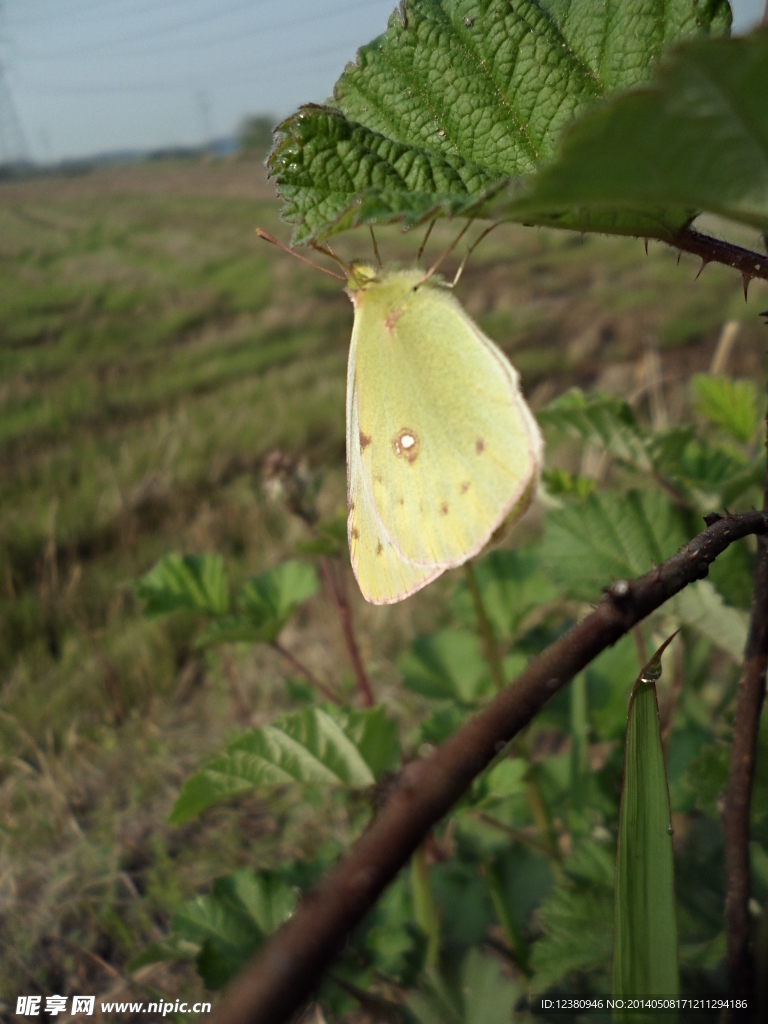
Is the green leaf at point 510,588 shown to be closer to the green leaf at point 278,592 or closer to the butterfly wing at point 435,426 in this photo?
the green leaf at point 278,592

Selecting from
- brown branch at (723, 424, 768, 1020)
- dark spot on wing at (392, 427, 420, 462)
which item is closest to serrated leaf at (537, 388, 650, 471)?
dark spot on wing at (392, 427, 420, 462)

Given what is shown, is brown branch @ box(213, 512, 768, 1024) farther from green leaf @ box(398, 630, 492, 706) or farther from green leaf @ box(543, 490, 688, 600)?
green leaf @ box(398, 630, 492, 706)

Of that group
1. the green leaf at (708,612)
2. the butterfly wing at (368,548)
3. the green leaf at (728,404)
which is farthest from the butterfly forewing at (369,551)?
the green leaf at (728,404)

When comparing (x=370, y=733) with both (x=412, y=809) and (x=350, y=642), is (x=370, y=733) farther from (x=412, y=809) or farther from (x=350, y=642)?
(x=412, y=809)

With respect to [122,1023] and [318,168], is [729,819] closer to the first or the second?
[318,168]

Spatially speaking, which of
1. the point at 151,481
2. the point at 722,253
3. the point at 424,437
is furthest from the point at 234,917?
the point at 151,481

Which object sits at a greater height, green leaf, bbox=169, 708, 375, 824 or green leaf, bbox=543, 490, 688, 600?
green leaf, bbox=543, 490, 688, 600
